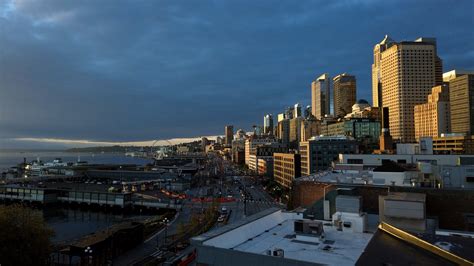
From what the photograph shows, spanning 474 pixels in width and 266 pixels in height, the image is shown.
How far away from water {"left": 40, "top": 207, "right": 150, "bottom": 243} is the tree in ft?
96.7

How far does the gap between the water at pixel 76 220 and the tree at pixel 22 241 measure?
29471mm

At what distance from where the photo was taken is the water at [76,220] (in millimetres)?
74625

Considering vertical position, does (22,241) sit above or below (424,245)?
below

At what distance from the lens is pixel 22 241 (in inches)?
1471

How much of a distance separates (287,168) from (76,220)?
77.7m

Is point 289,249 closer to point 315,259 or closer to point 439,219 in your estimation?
point 315,259

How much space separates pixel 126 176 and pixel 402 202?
175023 mm

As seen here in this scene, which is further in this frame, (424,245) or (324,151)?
(324,151)

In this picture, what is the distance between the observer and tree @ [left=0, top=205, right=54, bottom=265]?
35.8 m

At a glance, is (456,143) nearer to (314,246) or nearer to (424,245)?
(314,246)

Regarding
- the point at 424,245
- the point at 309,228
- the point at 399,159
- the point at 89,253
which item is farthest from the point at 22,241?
the point at 399,159

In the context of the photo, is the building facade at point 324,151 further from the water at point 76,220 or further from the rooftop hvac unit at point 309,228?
the rooftop hvac unit at point 309,228

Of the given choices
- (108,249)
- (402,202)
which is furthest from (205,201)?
(402,202)

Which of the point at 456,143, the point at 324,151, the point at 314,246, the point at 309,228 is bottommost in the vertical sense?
the point at 314,246
